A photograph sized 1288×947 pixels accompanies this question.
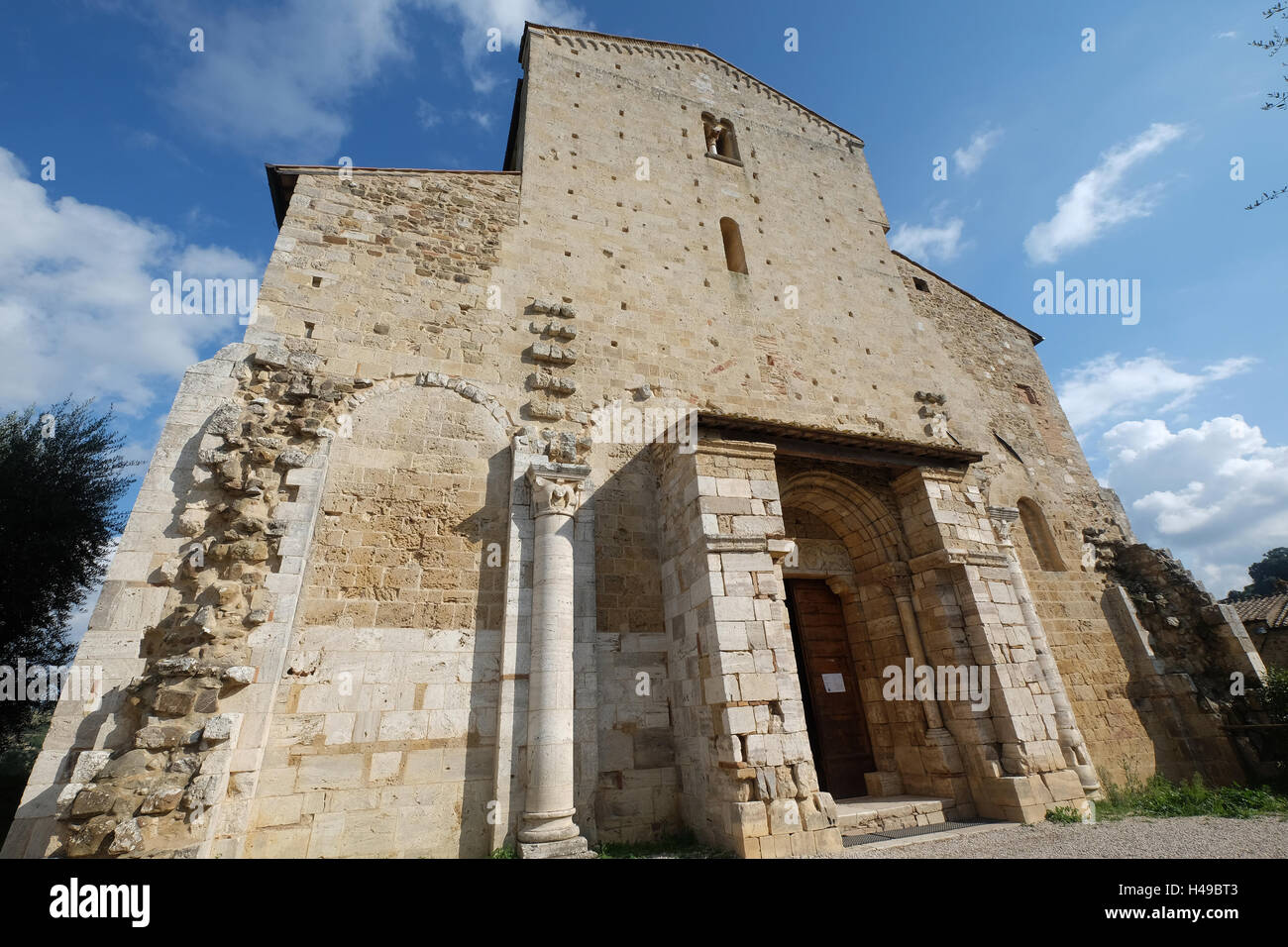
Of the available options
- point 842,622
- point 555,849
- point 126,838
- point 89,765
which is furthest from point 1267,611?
point 89,765

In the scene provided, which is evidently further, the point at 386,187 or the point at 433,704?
the point at 386,187

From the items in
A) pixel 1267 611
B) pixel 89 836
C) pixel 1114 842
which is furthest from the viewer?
pixel 1267 611

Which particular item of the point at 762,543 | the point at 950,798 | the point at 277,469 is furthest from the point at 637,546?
the point at 950,798

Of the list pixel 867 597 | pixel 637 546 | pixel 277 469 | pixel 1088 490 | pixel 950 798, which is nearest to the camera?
pixel 277 469

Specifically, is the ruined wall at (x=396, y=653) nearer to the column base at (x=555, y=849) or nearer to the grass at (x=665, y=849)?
the column base at (x=555, y=849)

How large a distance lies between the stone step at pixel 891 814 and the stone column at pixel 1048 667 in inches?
76.4

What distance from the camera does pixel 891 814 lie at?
5.75m

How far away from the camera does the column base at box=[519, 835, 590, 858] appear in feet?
14.9

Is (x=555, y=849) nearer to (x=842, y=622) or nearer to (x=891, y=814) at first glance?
(x=891, y=814)

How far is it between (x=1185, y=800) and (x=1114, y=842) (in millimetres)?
3661

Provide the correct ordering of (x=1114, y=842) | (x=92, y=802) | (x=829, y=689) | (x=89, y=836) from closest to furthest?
(x=89, y=836) → (x=92, y=802) → (x=1114, y=842) → (x=829, y=689)

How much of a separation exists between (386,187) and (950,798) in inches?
445
